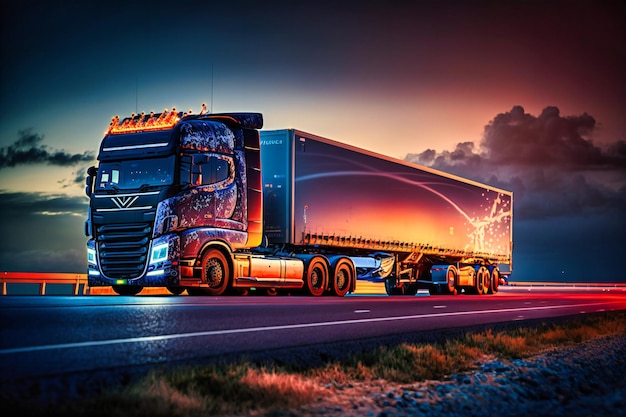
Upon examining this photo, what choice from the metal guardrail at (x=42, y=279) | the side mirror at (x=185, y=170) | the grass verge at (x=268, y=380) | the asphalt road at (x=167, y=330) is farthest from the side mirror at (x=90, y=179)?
the grass verge at (x=268, y=380)

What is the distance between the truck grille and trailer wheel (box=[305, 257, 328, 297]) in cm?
634

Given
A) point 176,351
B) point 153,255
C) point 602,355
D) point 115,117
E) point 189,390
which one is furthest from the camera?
point 115,117

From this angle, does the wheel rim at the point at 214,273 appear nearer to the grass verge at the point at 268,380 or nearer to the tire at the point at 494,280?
the grass verge at the point at 268,380

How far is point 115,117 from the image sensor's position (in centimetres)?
2075

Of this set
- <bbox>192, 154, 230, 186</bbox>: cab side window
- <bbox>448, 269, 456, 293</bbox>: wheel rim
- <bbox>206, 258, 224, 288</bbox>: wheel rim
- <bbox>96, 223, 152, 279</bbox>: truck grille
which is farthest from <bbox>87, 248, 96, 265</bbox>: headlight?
<bbox>448, 269, 456, 293</bbox>: wheel rim

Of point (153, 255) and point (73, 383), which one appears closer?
point (73, 383)

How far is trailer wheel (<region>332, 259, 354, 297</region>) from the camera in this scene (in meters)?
24.9

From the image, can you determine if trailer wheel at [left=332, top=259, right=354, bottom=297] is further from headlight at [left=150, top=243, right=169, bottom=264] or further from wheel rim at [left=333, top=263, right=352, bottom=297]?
headlight at [left=150, top=243, right=169, bottom=264]

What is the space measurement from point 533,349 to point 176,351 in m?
6.57

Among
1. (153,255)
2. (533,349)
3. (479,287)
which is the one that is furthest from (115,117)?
(479,287)

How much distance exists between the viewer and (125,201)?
1908 cm

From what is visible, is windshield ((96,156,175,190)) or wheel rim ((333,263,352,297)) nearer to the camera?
windshield ((96,156,175,190))

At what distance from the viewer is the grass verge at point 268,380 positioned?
6199 millimetres

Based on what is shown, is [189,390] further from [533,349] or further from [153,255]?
[153,255]
